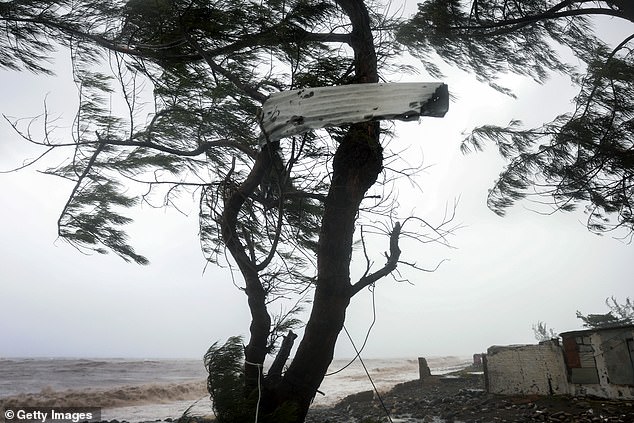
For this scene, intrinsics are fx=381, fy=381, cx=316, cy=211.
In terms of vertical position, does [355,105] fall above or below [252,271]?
above

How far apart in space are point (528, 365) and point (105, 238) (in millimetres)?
7228

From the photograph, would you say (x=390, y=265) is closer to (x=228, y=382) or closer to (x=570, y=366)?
(x=228, y=382)

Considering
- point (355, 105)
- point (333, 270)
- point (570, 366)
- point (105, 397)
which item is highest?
point (355, 105)

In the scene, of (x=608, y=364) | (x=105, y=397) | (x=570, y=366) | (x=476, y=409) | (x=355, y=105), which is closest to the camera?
(x=355, y=105)

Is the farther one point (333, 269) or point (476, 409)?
point (476, 409)

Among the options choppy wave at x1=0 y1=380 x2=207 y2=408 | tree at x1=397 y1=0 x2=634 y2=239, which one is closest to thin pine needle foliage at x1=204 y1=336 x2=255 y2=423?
tree at x1=397 y1=0 x2=634 y2=239

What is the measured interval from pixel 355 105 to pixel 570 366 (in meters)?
7.12

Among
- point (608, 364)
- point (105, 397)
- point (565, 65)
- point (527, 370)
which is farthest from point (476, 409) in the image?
point (105, 397)

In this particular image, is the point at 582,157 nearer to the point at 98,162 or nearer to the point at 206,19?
the point at 206,19

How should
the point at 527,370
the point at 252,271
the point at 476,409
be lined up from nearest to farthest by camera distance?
the point at 252,271, the point at 476,409, the point at 527,370

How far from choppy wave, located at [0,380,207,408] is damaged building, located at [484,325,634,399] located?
8365 mm

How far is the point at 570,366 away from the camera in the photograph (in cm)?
629

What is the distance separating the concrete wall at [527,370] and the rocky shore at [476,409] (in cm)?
23

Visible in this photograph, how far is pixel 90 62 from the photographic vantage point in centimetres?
243
